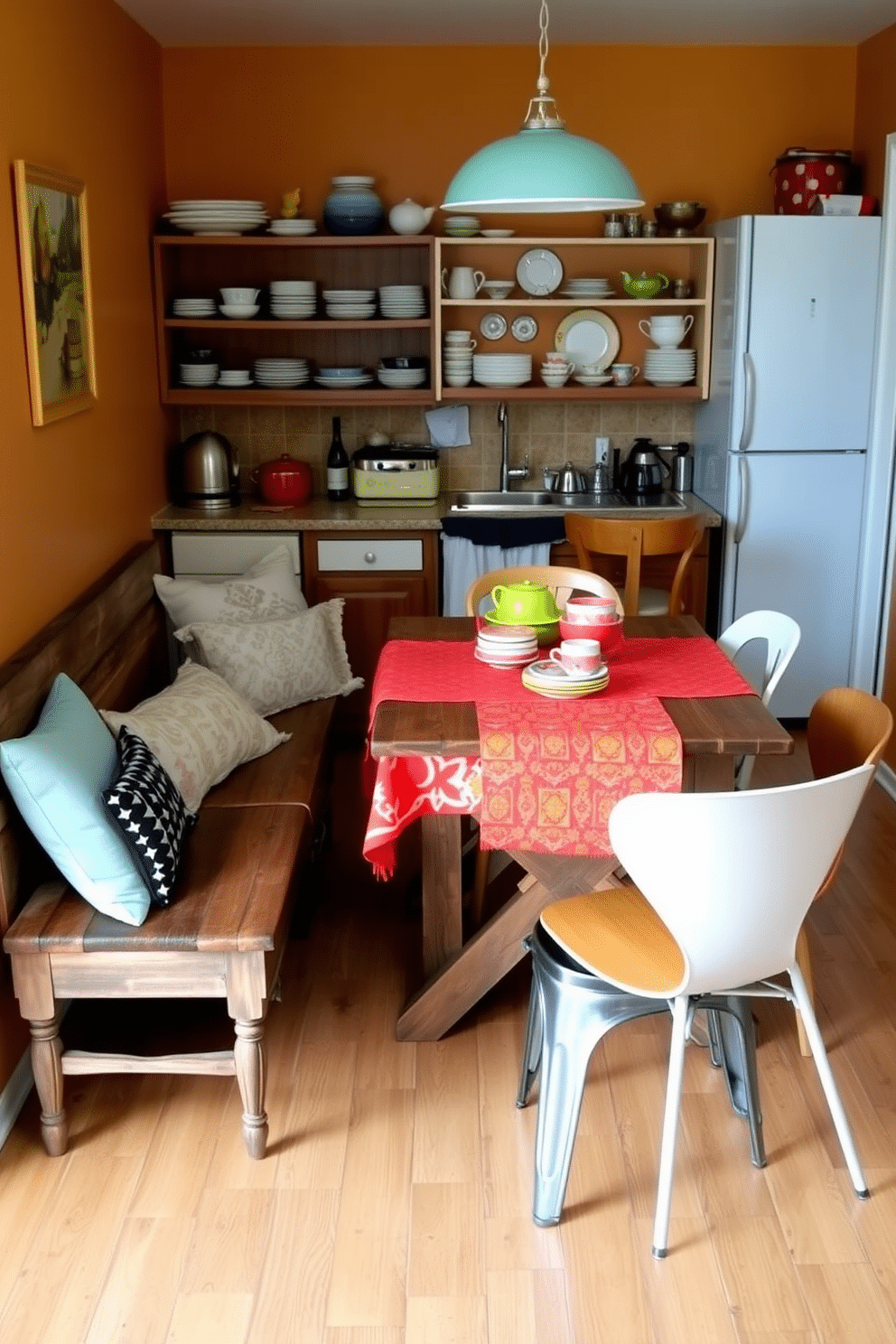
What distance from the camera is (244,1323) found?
230 centimetres

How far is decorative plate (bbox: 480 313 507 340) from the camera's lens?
5391 mm

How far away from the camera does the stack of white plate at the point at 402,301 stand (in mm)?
5102

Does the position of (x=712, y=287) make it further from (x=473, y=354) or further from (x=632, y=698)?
(x=632, y=698)

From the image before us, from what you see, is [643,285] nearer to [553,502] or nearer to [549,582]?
[553,502]

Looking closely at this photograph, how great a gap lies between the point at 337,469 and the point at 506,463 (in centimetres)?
66

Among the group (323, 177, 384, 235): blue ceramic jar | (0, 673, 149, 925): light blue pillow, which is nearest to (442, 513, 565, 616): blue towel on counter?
(323, 177, 384, 235): blue ceramic jar

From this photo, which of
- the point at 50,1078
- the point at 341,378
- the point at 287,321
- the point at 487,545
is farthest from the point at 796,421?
the point at 50,1078

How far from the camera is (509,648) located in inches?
125

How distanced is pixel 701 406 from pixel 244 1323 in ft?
13.1

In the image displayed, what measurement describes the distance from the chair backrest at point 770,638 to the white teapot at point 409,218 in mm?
2246

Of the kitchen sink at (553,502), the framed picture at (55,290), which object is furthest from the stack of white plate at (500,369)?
the framed picture at (55,290)

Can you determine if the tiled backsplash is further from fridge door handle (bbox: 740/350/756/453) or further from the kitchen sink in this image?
fridge door handle (bbox: 740/350/756/453)

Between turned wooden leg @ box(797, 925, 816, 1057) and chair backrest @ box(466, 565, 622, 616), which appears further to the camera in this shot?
chair backrest @ box(466, 565, 622, 616)

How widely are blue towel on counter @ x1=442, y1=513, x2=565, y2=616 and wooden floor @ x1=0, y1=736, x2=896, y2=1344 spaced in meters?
1.93
